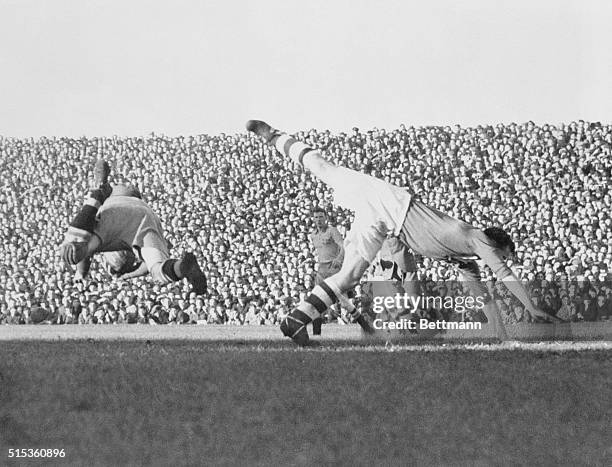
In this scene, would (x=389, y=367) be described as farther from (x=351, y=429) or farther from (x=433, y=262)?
(x=433, y=262)

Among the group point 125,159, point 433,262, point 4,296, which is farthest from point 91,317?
point 433,262

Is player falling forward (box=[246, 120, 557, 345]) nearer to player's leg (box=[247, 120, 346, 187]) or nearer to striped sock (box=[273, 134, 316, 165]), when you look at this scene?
player's leg (box=[247, 120, 346, 187])

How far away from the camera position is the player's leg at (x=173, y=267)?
18291 mm

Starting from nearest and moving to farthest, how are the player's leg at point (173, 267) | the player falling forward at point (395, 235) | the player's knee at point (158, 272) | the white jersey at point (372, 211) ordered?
the player falling forward at point (395, 235) < the white jersey at point (372, 211) < the player's leg at point (173, 267) < the player's knee at point (158, 272)

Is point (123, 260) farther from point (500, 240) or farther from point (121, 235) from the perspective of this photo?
point (500, 240)

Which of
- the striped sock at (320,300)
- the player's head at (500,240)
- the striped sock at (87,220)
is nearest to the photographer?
the striped sock at (320,300)

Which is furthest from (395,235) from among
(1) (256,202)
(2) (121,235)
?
(1) (256,202)

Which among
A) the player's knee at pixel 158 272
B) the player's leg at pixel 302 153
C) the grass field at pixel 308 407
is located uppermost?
the player's leg at pixel 302 153

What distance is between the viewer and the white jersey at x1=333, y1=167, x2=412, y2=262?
15.9 meters

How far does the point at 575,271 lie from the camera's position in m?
23.8

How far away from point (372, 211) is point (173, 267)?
384 cm

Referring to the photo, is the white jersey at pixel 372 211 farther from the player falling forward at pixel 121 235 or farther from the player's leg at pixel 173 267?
the player falling forward at pixel 121 235

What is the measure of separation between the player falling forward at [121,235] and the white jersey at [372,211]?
286cm

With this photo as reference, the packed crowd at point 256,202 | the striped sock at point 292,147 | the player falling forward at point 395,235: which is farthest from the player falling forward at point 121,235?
the packed crowd at point 256,202
